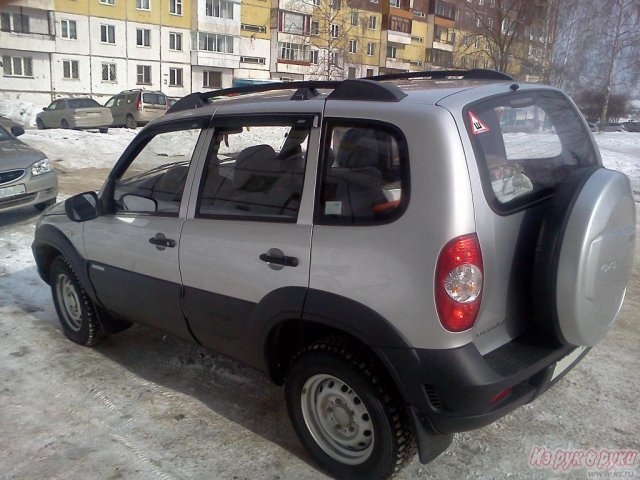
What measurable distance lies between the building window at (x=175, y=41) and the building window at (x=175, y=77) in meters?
1.79

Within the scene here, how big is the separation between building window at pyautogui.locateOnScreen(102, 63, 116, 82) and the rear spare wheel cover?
48.4 metres

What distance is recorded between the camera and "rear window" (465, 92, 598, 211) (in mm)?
2609

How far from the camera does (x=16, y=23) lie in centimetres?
4194

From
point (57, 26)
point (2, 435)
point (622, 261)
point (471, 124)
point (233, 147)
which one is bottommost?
point (2, 435)

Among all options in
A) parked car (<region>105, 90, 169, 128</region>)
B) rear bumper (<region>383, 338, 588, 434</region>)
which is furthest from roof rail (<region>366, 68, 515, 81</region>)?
parked car (<region>105, 90, 169, 128</region>)

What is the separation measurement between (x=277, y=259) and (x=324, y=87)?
97 centimetres

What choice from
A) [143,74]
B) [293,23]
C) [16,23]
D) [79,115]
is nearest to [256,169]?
[79,115]

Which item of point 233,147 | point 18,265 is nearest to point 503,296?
point 233,147

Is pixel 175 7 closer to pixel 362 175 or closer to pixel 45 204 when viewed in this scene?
pixel 45 204

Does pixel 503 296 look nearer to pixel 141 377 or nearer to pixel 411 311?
pixel 411 311

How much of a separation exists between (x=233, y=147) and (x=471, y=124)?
1.52 meters

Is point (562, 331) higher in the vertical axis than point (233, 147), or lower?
lower

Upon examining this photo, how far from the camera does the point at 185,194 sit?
3.47m

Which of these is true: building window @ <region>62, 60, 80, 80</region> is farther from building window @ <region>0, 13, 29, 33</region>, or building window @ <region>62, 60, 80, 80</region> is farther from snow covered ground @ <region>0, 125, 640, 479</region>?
snow covered ground @ <region>0, 125, 640, 479</region>
